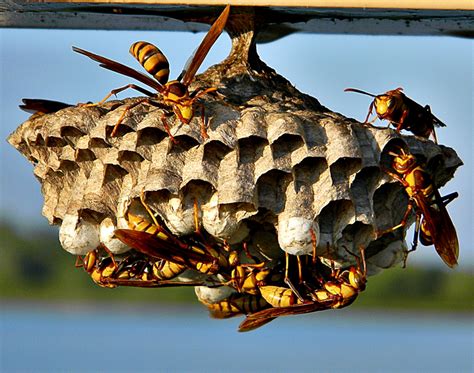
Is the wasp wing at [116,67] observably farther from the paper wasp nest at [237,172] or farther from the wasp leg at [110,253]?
the wasp leg at [110,253]

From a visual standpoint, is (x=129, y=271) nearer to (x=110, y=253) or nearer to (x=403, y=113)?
(x=110, y=253)

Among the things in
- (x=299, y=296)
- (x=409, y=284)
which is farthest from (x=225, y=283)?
(x=409, y=284)

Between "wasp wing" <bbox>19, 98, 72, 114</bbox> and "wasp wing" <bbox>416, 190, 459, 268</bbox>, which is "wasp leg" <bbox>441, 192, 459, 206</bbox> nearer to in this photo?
"wasp wing" <bbox>416, 190, 459, 268</bbox>

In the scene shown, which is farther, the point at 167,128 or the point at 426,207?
the point at 426,207

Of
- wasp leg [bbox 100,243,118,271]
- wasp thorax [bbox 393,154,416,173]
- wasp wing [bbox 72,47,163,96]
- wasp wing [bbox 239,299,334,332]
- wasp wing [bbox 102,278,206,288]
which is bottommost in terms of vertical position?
wasp wing [bbox 239,299,334,332]

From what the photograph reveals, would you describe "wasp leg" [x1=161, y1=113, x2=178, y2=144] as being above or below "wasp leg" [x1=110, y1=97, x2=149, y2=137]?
below

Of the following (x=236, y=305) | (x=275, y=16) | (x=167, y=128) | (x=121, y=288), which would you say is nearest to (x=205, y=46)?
(x=167, y=128)

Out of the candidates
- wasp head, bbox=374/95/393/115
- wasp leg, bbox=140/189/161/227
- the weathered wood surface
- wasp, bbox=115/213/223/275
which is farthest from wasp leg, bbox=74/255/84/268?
wasp head, bbox=374/95/393/115
